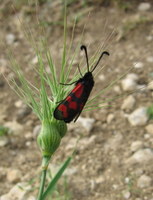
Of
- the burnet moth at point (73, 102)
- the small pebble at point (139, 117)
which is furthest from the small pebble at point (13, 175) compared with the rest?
the burnet moth at point (73, 102)

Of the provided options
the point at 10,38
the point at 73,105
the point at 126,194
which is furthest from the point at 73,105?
the point at 10,38

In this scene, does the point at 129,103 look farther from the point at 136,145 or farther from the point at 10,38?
the point at 10,38

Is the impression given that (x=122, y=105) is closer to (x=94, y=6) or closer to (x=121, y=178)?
(x=121, y=178)

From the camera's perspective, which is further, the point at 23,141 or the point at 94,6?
the point at 94,6

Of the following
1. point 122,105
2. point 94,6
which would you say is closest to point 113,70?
point 122,105

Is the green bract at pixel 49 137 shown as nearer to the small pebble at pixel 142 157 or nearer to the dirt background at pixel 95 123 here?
the dirt background at pixel 95 123

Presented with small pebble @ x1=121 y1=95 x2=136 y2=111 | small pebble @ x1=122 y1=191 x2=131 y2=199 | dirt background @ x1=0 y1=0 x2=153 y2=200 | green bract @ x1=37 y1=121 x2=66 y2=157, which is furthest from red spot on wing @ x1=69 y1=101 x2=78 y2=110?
small pebble @ x1=121 y1=95 x2=136 y2=111
